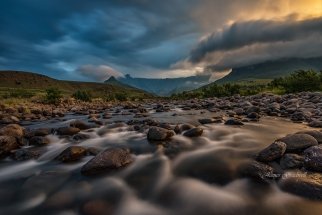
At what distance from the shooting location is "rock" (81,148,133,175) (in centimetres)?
733

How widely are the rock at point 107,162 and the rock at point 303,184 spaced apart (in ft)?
14.2

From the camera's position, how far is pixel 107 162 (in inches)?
298

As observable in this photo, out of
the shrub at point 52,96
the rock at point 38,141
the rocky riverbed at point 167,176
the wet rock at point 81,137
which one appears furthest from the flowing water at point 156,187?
the shrub at point 52,96

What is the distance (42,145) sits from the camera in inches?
431

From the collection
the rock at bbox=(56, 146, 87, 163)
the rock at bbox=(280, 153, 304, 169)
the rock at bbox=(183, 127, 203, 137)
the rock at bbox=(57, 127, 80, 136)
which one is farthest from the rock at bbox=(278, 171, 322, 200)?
the rock at bbox=(57, 127, 80, 136)

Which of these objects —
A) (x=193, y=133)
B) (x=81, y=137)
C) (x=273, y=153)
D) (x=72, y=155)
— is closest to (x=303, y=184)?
(x=273, y=153)

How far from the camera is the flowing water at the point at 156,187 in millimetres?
5379

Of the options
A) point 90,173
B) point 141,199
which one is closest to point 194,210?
point 141,199

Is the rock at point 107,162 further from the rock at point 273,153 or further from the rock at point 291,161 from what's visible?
the rock at point 291,161

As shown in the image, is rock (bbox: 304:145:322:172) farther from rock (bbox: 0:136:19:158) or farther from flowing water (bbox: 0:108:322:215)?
rock (bbox: 0:136:19:158)

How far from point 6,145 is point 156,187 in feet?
21.4

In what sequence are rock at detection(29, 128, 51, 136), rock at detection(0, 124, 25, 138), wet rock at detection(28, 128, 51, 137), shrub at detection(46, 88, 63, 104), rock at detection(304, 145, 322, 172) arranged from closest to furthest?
rock at detection(304, 145, 322, 172), rock at detection(0, 124, 25, 138), wet rock at detection(28, 128, 51, 137), rock at detection(29, 128, 51, 136), shrub at detection(46, 88, 63, 104)

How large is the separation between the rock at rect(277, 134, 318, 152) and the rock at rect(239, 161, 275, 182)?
1.20 metres

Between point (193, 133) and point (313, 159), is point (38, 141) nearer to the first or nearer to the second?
point (193, 133)
